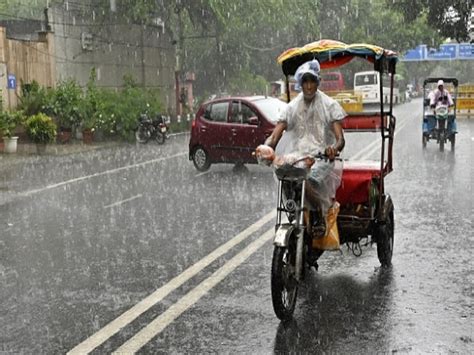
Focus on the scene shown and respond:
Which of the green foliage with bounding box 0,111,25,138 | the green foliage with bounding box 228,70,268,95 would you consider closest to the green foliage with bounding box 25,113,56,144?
the green foliage with bounding box 0,111,25,138

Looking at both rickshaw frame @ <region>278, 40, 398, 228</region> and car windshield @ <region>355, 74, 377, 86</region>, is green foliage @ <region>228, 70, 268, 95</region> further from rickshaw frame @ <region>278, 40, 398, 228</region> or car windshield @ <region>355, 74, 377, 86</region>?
rickshaw frame @ <region>278, 40, 398, 228</region>

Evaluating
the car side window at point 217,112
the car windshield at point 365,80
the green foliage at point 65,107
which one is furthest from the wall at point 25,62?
the car windshield at point 365,80

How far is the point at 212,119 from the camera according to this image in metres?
14.7

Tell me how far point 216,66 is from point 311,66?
39.7 meters

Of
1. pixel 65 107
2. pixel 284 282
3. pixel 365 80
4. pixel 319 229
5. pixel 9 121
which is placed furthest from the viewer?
pixel 365 80

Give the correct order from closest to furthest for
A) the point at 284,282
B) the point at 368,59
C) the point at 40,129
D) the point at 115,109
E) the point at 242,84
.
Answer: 1. the point at 284,282
2. the point at 368,59
3. the point at 40,129
4. the point at 115,109
5. the point at 242,84

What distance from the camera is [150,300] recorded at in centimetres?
548

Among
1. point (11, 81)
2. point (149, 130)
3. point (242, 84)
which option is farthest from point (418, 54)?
point (11, 81)

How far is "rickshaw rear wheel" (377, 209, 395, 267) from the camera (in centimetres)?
621

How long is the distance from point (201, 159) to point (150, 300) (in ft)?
30.5

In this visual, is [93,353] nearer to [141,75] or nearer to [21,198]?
[21,198]

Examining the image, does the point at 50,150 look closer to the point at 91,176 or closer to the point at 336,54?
the point at 91,176

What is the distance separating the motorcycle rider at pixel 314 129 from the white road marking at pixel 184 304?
112 cm

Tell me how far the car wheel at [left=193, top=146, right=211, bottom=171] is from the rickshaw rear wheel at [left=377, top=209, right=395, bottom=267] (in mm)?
8301
